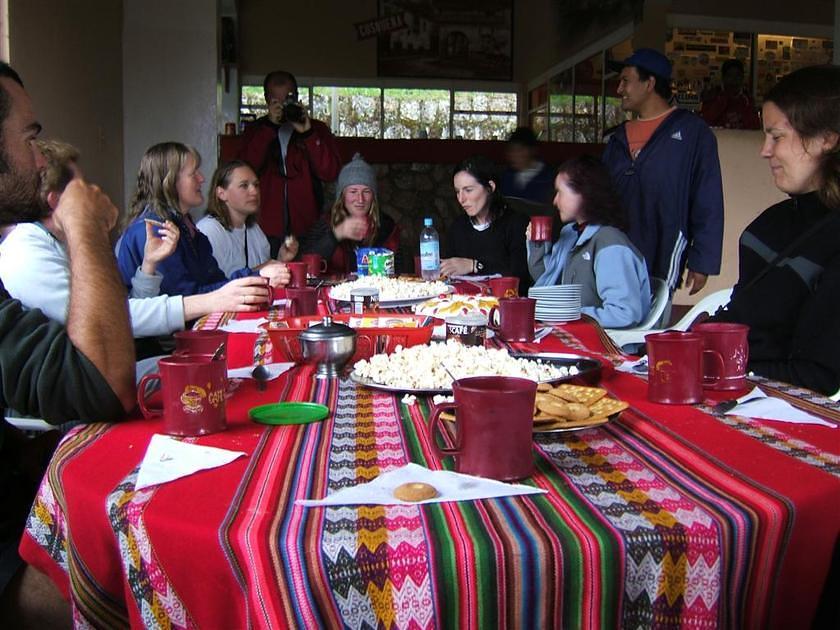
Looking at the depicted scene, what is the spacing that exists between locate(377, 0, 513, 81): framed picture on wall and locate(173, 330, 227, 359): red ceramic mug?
1184 cm

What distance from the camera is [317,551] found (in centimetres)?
78

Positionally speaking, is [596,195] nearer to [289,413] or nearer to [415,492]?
[289,413]

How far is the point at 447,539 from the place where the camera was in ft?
2.62

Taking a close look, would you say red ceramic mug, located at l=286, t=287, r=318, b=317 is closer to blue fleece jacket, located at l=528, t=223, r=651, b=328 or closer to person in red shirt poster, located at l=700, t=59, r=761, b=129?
blue fleece jacket, located at l=528, t=223, r=651, b=328

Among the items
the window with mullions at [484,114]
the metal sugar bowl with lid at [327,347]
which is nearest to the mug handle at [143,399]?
the metal sugar bowl with lid at [327,347]

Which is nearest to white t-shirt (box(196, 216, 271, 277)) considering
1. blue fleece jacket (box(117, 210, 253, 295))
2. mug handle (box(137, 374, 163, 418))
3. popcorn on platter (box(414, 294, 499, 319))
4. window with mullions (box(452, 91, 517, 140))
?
blue fleece jacket (box(117, 210, 253, 295))

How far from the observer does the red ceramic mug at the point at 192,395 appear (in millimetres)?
1148

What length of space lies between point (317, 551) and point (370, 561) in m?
0.05

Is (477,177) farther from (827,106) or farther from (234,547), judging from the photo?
(234,547)

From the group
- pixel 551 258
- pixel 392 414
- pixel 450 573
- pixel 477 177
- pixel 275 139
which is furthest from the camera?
pixel 275 139

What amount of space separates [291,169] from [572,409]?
4.78m

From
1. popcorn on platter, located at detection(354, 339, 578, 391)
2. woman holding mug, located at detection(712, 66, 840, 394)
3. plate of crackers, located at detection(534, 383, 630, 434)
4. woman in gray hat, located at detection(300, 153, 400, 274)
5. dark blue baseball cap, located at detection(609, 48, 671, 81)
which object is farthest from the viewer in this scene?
woman in gray hat, located at detection(300, 153, 400, 274)

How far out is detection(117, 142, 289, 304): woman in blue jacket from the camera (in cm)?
321

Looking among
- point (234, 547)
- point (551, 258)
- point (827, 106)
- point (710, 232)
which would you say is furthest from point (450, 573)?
point (710, 232)
